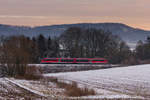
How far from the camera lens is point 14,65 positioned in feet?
156

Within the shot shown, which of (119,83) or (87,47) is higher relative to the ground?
(87,47)

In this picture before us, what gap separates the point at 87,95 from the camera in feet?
80.7

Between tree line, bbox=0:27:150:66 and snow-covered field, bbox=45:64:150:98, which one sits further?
tree line, bbox=0:27:150:66

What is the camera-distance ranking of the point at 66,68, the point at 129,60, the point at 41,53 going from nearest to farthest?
1. the point at 66,68
2. the point at 129,60
3. the point at 41,53

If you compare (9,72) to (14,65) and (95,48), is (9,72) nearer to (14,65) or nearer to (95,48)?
(14,65)

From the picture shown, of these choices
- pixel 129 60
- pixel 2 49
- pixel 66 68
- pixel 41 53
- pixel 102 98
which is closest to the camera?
pixel 102 98

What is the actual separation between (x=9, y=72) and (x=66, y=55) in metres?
62.7

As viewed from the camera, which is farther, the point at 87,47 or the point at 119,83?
the point at 87,47

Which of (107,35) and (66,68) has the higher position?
(107,35)

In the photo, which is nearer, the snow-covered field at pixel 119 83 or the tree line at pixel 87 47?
the snow-covered field at pixel 119 83

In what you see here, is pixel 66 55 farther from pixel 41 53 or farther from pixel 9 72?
pixel 9 72

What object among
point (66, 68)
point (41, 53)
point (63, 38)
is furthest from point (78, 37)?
point (66, 68)

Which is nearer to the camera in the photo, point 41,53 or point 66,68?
point 66,68

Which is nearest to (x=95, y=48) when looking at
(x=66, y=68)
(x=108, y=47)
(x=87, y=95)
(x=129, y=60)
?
(x=108, y=47)
